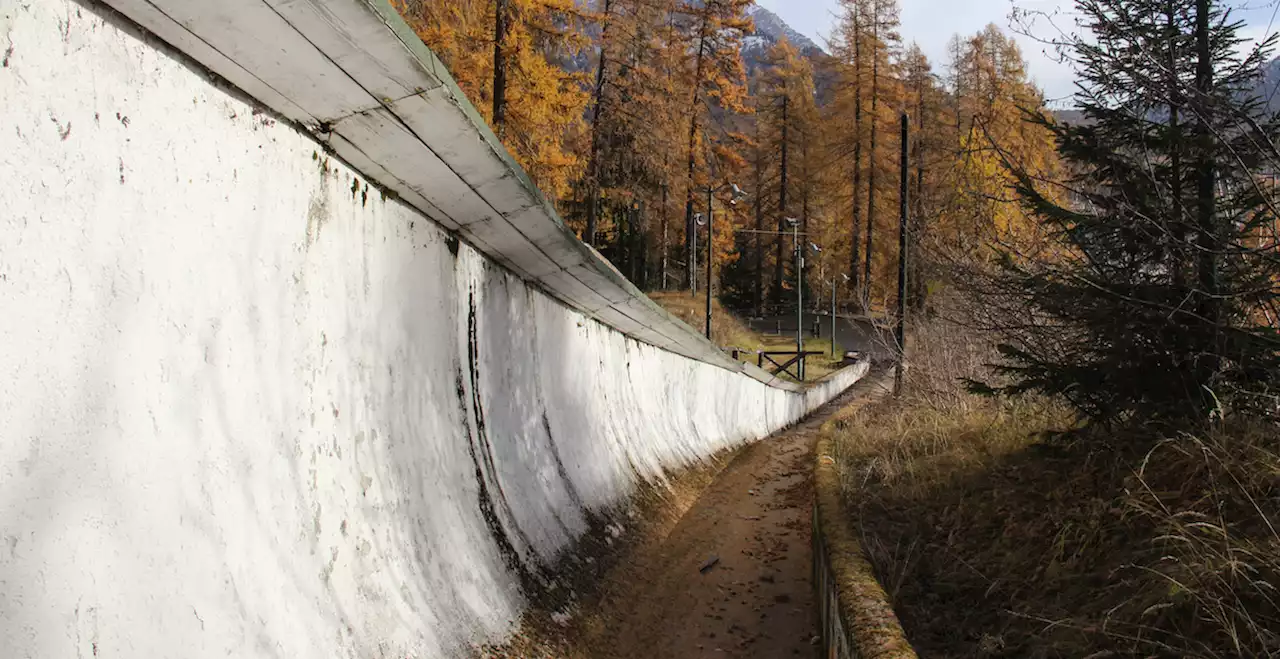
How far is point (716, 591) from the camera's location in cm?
513

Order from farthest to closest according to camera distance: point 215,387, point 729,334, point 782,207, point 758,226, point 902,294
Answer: point 758,226
point 782,207
point 729,334
point 902,294
point 215,387

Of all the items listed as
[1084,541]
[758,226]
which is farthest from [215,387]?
[758,226]

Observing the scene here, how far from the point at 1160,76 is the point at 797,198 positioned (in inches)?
1801

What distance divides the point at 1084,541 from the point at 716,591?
7.56ft

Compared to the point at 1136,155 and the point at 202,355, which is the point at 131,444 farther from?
the point at 1136,155

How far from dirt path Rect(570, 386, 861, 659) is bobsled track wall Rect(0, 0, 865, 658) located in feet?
2.15

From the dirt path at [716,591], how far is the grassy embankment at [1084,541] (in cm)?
71

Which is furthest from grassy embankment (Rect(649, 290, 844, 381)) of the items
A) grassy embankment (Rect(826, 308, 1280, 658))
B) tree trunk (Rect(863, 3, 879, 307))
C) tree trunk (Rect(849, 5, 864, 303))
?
grassy embankment (Rect(826, 308, 1280, 658))

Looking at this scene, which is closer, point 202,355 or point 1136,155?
point 202,355

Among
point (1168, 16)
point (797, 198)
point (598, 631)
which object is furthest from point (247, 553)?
point (797, 198)

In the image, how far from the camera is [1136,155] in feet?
15.8

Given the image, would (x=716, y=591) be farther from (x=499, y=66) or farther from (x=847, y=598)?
(x=499, y=66)

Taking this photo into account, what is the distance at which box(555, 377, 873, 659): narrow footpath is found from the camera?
13.7 ft

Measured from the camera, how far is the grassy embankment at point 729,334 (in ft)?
102
